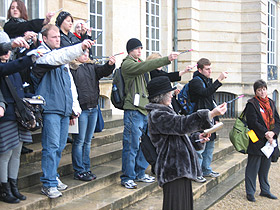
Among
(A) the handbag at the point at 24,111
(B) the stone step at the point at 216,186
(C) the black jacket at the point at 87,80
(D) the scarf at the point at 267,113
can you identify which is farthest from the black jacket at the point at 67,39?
(D) the scarf at the point at 267,113

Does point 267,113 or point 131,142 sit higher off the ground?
point 267,113

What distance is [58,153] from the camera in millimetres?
5078

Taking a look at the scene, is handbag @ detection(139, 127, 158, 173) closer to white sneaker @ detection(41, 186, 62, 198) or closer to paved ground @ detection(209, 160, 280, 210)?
white sneaker @ detection(41, 186, 62, 198)

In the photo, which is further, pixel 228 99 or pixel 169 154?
pixel 228 99

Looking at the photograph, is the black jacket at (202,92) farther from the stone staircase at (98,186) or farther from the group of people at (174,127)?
the stone staircase at (98,186)

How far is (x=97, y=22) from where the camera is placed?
35.8 ft

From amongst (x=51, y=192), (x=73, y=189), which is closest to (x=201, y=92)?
(x=73, y=189)

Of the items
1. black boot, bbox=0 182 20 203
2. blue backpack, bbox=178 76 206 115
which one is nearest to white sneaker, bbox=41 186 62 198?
black boot, bbox=0 182 20 203

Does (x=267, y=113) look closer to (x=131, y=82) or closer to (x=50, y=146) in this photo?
(x=131, y=82)

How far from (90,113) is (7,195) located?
5.29 ft

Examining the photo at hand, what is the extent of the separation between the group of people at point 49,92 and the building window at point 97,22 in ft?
16.4

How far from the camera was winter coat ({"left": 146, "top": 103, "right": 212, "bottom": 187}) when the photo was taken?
157 inches

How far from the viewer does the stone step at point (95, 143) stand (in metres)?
5.77

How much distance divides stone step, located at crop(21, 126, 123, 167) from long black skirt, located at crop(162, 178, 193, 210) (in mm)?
2371
